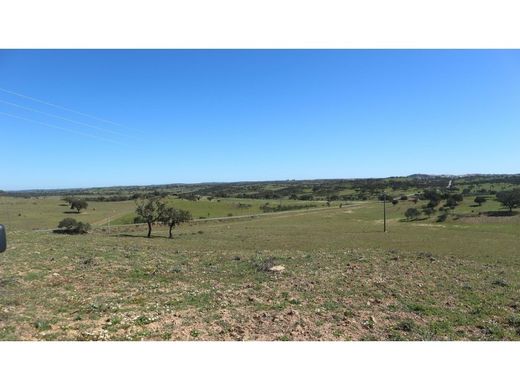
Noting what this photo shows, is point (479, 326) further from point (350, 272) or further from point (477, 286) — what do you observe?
point (350, 272)

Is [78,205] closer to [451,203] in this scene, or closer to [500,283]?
[500,283]

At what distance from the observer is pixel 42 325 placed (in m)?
7.01

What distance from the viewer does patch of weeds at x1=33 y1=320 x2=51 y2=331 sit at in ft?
22.7

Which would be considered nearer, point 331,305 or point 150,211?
point 331,305

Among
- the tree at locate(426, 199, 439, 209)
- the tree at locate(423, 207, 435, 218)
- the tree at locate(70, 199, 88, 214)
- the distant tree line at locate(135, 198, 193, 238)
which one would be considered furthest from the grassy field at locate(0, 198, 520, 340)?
the tree at locate(426, 199, 439, 209)

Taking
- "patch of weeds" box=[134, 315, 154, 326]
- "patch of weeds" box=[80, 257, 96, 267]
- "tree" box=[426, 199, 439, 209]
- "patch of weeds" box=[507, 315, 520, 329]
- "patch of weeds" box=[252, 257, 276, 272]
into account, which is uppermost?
"patch of weeds" box=[80, 257, 96, 267]

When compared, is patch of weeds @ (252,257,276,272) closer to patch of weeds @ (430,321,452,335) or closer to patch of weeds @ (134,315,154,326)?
patch of weeds @ (134,315,154,326)

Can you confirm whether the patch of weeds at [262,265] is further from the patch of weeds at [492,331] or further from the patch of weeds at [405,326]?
the patch of weeds at [492,331]

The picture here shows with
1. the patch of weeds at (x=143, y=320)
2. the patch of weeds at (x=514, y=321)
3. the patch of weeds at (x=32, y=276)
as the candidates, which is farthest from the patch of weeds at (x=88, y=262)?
the patch of weeds at (x=514, y=321)

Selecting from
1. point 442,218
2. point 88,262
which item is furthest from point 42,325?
point 442,218

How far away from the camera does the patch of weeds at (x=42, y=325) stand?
6.92 meters

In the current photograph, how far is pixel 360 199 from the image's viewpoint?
484ft

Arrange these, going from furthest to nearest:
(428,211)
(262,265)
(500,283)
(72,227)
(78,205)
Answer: (428,211)
(78,205)
(72,227)
(262,265)
(500,283)

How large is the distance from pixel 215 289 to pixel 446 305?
5.86m
